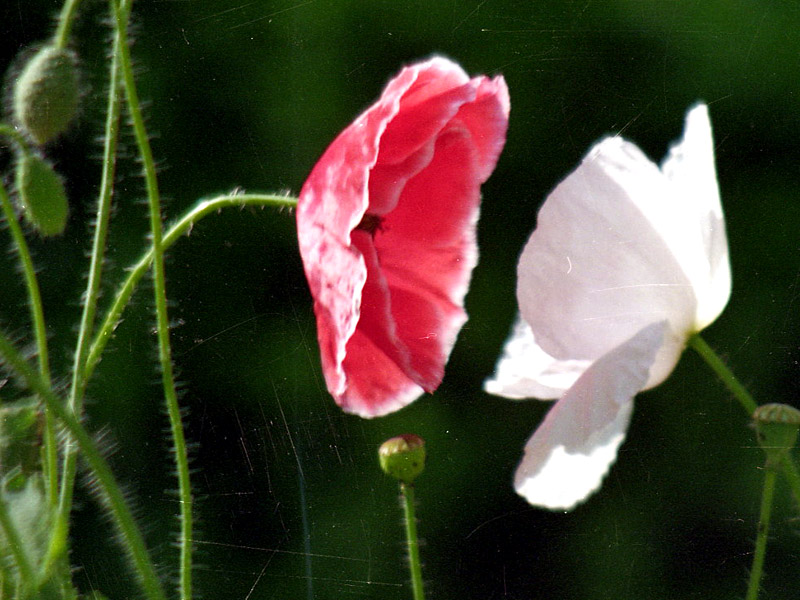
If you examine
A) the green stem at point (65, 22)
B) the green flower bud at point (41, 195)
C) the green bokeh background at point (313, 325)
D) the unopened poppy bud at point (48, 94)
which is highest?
the green stem at point (65, 22)

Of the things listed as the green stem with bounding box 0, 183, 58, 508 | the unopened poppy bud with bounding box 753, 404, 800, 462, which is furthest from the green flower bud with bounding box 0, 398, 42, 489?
the unopened poppy bud with bounding box 753, 404, 800, 462

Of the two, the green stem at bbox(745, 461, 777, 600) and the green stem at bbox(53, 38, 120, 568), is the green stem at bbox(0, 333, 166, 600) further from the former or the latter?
the green stem at bbox(745, 461, 777, 600)

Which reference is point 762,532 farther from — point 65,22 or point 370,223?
point 65,22

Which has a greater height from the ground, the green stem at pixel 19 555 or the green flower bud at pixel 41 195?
the green flower bud at pixel 41 195

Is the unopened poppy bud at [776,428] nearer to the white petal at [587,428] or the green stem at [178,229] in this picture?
the white petal at [587,428]

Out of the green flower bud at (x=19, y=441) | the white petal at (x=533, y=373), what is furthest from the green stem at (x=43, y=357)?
the white petal at (x=533, y=373)

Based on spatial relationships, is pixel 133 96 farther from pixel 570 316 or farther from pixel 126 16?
pixel 570 316

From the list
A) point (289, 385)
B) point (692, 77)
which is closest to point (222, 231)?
point (289, 385)


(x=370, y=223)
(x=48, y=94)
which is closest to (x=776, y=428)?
(x=370, y=223)
